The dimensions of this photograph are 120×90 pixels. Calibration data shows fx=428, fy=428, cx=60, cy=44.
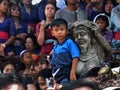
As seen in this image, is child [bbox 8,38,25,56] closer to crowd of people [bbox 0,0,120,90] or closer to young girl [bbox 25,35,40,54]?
crowd of people [bbox 0,0,120,90]

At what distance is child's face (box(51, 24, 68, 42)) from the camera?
564 cm

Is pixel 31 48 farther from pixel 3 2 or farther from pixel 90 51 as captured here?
pixel 90 51

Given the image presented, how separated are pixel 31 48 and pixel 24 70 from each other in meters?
0.60

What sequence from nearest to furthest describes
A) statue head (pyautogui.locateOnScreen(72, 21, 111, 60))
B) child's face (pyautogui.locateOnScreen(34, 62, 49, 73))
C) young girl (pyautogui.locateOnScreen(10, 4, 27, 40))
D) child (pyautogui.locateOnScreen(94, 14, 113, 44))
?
statue head (pyautogui.locateOnScreen(72, 21, 111, 60)) < child's face (pyautogui.locateOnScreen(34, 62, 49, 73)) < child (pyautogui.locateOnScreen(94, 14, 113, 44)) < young girl (pyautogui.locateOnScreen(10, 4, 27, 40))

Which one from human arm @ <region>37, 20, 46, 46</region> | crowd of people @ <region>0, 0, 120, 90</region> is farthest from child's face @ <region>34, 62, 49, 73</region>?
human arm @ <region>37, 20, 46, 46</region>

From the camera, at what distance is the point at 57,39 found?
6.22 meters

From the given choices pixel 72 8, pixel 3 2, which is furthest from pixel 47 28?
pixel 3 2

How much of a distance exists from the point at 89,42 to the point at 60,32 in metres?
0.41

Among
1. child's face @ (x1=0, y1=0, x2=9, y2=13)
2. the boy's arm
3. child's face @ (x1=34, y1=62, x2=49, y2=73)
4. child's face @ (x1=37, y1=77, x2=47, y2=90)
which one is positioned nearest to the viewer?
the boy's arm

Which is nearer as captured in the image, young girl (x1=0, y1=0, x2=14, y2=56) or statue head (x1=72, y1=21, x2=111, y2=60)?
statue head (x1=72, y1=21, x2=111, y2=60)

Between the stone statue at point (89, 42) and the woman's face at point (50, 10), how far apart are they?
5.53 ft

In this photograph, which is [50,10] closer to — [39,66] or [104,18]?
[104,18]

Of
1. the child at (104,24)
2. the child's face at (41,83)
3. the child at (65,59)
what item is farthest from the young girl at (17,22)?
the child at (65,59)

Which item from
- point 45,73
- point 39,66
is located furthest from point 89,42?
point 39,66
